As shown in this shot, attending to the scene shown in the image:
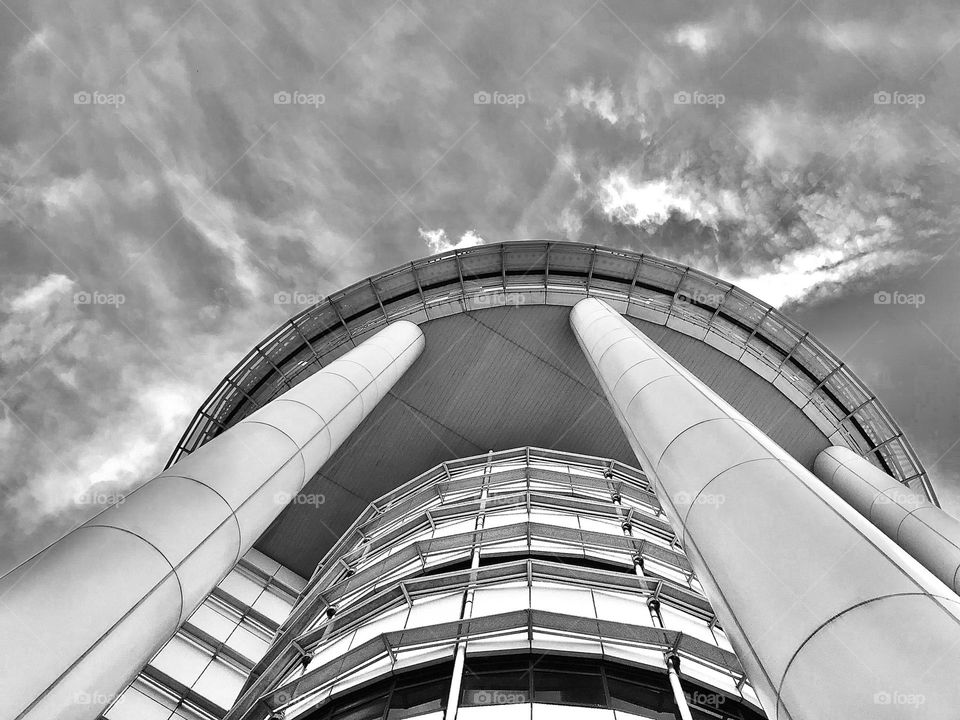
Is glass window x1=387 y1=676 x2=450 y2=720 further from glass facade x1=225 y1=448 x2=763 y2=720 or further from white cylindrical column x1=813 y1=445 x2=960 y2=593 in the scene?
white cylindrical column x1=813 y1=445 x2=960 y2=593

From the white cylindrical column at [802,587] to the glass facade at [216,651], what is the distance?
14.0 m

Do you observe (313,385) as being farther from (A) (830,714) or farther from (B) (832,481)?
(B) (832,481)

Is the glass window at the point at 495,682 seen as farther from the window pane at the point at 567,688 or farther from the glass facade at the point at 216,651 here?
the glass facade at the point at 216,651

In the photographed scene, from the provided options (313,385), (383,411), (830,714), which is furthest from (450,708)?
(383,411)

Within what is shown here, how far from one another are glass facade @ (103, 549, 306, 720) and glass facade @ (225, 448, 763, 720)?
3694 mm

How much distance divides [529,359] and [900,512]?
11435 millimetres

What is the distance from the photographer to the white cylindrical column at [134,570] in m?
5.60

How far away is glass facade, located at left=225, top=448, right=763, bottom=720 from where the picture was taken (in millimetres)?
7984

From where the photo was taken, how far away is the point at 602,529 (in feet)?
44.7

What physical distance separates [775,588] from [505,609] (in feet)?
18.6

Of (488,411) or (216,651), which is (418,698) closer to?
(216,651)

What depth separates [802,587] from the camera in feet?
15.5

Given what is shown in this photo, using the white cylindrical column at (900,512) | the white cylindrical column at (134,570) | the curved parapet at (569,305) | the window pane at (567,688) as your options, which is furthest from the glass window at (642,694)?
the curved parapet at (569,305)

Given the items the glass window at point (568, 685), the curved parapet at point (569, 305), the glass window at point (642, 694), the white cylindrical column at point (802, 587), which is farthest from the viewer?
the curved parapet at point (569, 305)
